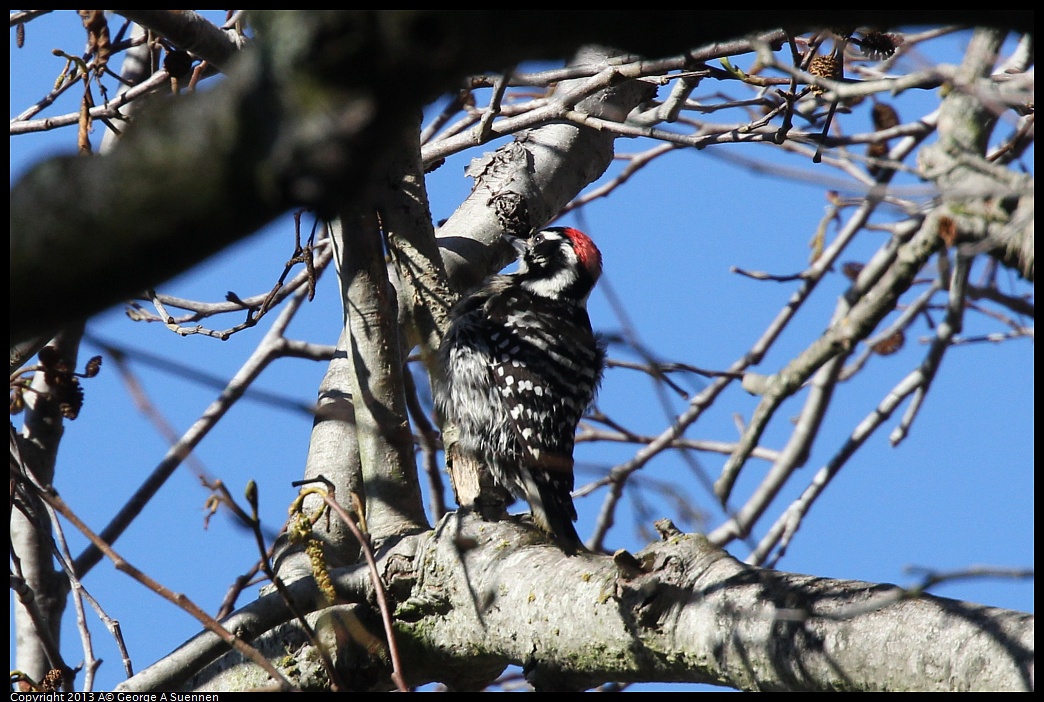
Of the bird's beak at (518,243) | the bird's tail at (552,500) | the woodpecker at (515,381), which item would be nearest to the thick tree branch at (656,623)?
the bird's tail at (552,500)

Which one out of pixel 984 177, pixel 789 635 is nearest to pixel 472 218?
pixel 789 635

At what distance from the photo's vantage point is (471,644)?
2947mm

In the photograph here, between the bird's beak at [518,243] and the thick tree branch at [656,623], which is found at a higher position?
the bird's beak at [518,243]

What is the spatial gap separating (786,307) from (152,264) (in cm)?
348

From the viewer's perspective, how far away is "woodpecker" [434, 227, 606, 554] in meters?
4.61

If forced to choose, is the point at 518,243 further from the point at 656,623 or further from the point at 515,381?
the point at 656,623

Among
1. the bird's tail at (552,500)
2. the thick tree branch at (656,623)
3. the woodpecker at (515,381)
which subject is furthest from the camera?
the woodpecker at (515,381)

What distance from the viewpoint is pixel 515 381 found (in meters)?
4.82

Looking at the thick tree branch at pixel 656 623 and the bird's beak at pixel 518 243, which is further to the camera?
the bird's beak at pixel 518 243

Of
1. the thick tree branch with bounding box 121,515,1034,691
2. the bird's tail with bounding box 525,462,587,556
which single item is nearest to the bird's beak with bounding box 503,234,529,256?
the bird's tail with bounding box 525,462,587,556

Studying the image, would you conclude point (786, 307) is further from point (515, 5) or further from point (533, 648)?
point (515, 5)

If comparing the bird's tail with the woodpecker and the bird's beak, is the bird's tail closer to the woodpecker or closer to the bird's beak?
the woodpecker

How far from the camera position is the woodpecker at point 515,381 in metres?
4.61

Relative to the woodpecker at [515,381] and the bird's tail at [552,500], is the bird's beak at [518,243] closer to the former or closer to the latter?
the woodpecker at [515,381]
